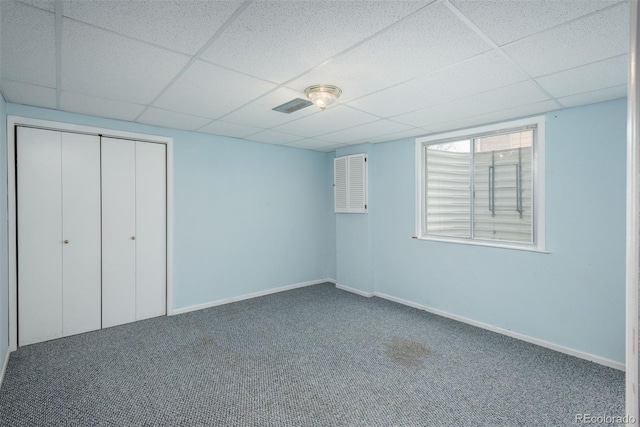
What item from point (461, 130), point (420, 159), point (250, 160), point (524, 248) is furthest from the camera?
point (250, 160)

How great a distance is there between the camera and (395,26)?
1.69m

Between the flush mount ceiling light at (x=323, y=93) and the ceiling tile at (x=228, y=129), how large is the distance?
1515 mm

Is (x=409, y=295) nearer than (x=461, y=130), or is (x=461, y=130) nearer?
(x=461, y=130)

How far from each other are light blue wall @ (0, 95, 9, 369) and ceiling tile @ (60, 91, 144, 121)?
0.50 m

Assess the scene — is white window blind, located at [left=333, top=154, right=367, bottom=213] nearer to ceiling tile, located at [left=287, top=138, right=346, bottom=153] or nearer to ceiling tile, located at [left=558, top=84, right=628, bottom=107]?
ceiling tile, located at [left=287, top=138, right=346, bottom=153]

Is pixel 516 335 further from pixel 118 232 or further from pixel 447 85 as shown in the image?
pixel 118 232

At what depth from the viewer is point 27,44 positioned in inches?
74.5

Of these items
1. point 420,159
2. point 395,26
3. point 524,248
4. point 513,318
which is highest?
point 395,26

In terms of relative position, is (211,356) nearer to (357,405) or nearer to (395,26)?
(357,405)

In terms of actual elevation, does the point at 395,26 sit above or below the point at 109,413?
above

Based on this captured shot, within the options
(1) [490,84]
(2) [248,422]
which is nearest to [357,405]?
(2) [248,422]

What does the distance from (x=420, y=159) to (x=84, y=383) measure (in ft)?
13.9

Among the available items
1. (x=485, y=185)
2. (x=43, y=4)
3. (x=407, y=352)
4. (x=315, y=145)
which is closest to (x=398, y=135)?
(x=485, y=185)

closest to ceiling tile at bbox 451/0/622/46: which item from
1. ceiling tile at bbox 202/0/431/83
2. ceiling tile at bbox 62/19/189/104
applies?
ceiling tile at bbox 202/0/431/83
